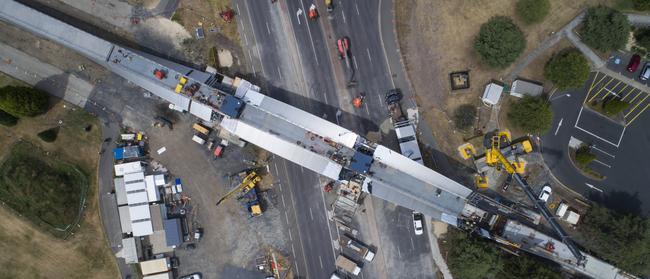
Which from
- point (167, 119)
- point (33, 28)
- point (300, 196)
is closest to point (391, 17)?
point (300, 196)

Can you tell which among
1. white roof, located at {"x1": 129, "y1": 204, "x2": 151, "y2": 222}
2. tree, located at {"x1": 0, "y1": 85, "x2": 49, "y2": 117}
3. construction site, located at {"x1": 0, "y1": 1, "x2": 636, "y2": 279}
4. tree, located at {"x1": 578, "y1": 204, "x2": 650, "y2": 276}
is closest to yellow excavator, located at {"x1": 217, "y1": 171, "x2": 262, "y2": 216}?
construction site, located at {"x1": 0, "y1": 1, "x2": 636, "y2": 279}

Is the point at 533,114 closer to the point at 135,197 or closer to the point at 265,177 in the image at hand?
the point at 265,177

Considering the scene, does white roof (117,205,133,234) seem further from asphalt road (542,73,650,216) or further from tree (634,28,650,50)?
tree (634,28,650,50)

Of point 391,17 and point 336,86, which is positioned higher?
point 391,17

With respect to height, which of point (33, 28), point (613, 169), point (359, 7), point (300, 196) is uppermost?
point (359, 7)

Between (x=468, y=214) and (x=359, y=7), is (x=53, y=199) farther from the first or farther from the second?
(x=468, y=214)
